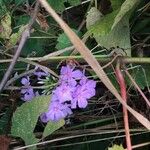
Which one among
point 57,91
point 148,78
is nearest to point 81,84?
point 57,91

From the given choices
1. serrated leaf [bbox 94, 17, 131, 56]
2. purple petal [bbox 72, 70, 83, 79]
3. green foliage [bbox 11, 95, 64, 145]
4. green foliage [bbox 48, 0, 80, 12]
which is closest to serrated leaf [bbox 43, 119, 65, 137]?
green foliage [bbox 11, 95, 64, 145]

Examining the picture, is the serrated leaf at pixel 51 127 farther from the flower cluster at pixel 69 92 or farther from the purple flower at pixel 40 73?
the purple flower at pixel 40 73

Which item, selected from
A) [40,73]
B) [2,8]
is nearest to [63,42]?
[40,73]

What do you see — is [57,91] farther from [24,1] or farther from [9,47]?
[24,1]

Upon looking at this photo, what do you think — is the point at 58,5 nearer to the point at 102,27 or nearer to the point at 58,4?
the point at 58,4

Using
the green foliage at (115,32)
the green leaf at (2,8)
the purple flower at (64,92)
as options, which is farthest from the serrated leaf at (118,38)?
the green leaf at (2,8)
